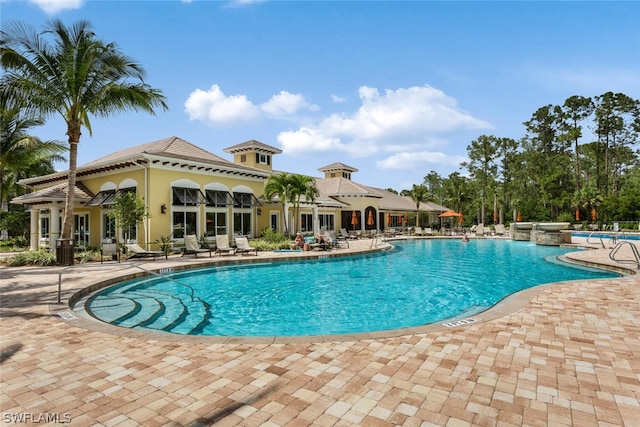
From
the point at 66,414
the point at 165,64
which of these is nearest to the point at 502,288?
the point at 66,414

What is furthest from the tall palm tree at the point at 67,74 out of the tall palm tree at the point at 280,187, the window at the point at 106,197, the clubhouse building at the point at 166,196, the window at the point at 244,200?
the tall palm tree at the point at 280,187

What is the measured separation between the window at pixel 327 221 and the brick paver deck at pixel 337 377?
26.6 m

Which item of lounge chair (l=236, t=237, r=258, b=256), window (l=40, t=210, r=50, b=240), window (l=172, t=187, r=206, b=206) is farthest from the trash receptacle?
window (l=40, t=210, r=50, b=240)

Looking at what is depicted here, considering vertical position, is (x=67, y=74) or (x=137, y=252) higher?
(x=67, y=74)

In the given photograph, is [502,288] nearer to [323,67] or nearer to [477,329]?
[477,329]

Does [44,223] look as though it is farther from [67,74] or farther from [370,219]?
[370,219]

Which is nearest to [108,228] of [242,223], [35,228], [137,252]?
[35,228]

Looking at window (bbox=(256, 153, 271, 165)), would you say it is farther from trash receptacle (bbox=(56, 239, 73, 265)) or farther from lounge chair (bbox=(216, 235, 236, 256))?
trash receptacle (bbox=(56, 239, 73, 265))

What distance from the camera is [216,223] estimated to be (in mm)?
20906

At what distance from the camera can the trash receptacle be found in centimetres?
1380

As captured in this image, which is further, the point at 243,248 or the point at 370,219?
the point at 370,219

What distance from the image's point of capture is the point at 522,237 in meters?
27.0

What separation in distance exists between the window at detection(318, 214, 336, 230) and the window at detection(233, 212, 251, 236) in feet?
31.7

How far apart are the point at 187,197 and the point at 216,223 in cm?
259
